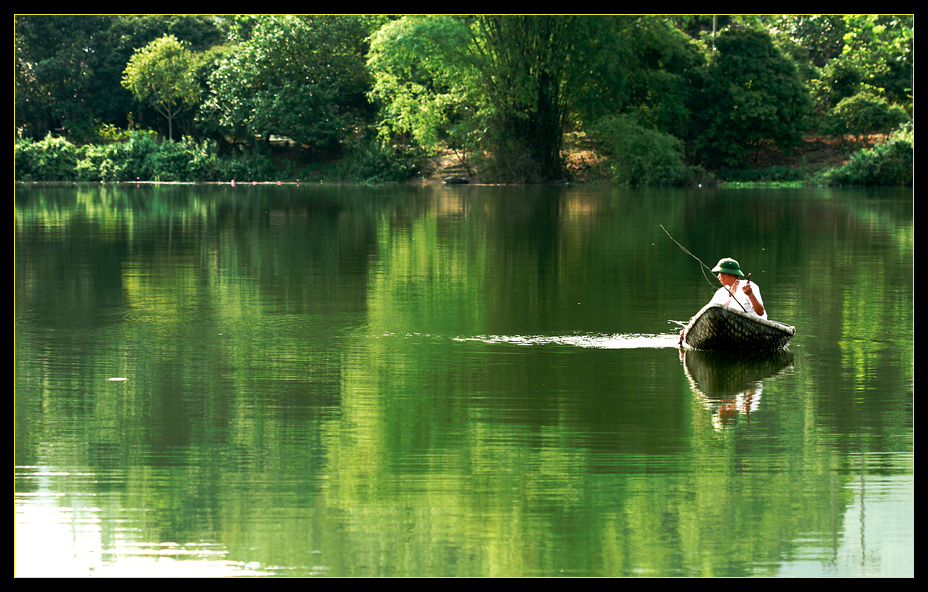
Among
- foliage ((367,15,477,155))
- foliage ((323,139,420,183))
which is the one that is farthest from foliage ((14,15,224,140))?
foliage ((367,15,477,155))

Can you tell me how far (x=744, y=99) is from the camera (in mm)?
Answer: 52875

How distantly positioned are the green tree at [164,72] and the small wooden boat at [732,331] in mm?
51236

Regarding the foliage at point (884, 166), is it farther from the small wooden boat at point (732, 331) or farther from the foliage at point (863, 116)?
the small wooden boat at point (732, 331)

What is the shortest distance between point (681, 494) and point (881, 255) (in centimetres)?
1407

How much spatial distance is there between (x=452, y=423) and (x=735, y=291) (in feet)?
12.0

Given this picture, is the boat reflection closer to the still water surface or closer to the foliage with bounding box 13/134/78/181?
the still water surface

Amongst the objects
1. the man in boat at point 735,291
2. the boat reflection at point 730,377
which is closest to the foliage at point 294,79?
the man in boat at point 735,291

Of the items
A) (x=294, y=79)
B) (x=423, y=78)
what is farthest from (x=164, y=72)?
(x=423, y=78)

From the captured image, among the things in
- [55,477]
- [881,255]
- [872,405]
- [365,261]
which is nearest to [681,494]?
[872,405]

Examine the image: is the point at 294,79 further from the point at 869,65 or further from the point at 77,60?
the point at 869,65

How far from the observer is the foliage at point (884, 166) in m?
47.2

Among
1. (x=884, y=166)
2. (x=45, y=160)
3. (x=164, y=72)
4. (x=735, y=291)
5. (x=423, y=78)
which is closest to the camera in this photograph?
(x=735, y=291)

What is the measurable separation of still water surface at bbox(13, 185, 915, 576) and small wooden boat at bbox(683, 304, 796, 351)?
0.20 meters

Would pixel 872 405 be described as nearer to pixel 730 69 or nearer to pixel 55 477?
pixel 55 477
